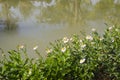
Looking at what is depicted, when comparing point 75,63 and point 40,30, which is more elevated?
point 75,63

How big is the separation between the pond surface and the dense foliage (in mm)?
2211

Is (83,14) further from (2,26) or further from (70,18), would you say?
(2,26)

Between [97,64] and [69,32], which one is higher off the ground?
[97,64]

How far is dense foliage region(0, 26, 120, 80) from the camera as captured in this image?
2861mm

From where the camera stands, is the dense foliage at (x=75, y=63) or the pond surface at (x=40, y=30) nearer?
the dense foliage at (x=75, y=63)

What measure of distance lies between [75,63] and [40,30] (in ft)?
14.0

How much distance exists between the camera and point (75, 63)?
Result: 3057 mm

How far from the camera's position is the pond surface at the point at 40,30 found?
20.5ft

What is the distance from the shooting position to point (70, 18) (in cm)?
830

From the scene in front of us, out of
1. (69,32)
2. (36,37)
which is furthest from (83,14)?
(36,37)

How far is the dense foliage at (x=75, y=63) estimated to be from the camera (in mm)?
2861

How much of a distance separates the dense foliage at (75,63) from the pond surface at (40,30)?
2.21 meters

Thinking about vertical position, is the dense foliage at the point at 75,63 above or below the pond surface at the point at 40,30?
above

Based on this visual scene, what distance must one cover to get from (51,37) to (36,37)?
35 cm
